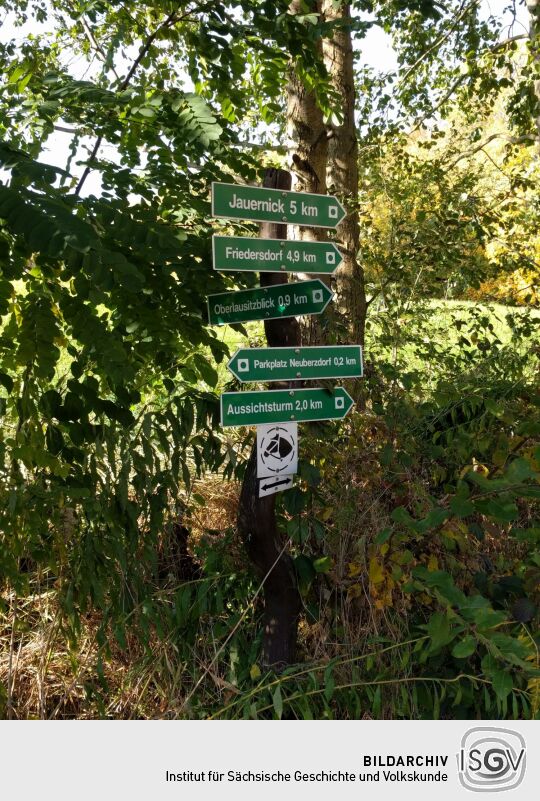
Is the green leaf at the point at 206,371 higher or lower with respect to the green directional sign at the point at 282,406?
higher

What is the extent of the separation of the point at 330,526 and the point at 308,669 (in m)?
0.66

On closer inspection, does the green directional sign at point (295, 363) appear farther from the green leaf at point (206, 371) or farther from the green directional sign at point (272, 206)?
the green directional sign at point (272, 206)

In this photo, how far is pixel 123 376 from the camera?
3.04 m

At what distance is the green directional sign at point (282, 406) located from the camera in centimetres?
330

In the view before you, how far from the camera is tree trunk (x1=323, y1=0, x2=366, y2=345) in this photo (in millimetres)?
6516

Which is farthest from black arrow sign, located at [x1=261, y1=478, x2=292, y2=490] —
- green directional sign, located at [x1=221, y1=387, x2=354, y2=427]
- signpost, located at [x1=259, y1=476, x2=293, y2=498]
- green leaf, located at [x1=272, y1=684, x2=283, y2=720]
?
green leaf, located at [x1=272, y1=684, x2=283, y2=720]

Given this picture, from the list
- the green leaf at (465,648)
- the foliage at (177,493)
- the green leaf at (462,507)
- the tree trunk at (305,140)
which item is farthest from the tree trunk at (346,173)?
the green leaf at (465,648)

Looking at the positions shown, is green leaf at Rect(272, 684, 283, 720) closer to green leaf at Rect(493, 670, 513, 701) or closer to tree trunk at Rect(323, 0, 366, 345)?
green leaf at Rect(493, 670, 513, 701)

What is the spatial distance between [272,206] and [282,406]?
Result: 0.84 metres

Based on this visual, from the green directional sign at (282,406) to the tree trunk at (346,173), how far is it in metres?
2.79

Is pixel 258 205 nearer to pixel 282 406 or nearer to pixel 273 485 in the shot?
pixel 282 406
